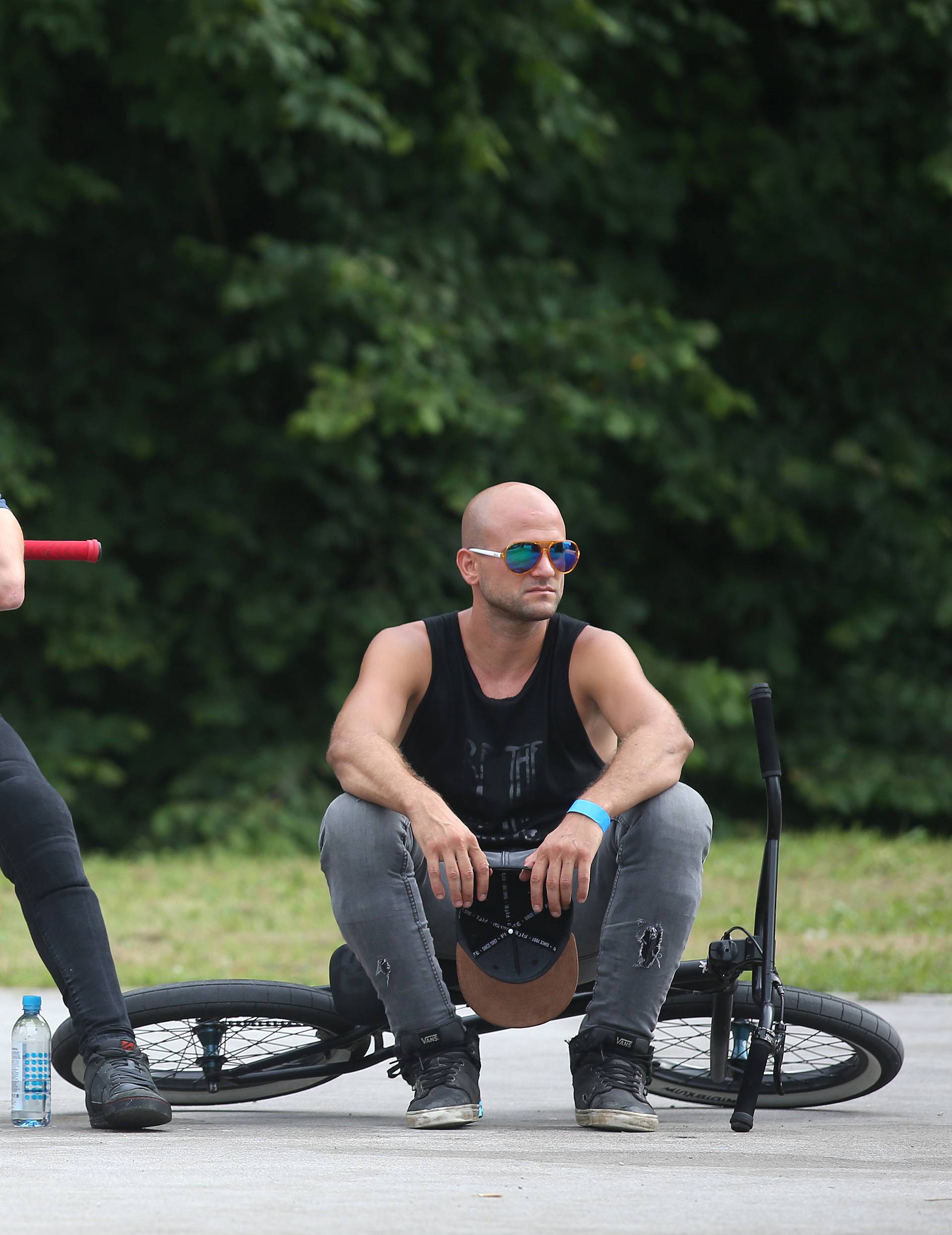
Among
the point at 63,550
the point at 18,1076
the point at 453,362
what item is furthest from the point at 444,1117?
the point at 453,362

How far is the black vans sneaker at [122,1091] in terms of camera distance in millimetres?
3840

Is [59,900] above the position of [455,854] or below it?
below

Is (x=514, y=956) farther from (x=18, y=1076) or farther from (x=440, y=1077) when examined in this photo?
(x=18, y=1076)

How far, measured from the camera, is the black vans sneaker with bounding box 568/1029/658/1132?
3961mm

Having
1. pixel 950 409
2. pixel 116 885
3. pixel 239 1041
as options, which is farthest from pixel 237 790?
Result: pixel 239 1041

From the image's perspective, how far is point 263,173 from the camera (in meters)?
12.2

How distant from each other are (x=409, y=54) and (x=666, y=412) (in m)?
3.21

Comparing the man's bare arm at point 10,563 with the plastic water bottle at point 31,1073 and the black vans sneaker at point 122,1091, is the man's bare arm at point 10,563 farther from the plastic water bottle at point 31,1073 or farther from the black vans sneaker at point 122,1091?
the black vans sneaker at point 122,1091

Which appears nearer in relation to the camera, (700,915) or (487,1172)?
Result: (487,1172)

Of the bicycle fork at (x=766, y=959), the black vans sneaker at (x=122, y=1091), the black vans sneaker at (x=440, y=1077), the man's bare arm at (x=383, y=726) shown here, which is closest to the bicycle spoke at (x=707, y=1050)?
the bicycle fork at (x=766, y=959)

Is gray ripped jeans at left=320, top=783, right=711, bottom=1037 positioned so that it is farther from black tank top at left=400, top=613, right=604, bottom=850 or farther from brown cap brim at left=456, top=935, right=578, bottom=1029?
black tank top at left=400, top=613, right=604, bottom=850

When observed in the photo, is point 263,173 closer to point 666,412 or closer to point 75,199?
point 75,199

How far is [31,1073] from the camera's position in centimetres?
403

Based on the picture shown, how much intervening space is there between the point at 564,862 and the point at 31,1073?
120 cm
